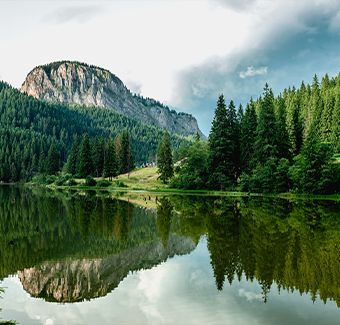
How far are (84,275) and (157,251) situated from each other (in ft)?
15.3

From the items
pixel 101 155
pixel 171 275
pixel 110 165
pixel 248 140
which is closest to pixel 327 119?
pixel 248 140

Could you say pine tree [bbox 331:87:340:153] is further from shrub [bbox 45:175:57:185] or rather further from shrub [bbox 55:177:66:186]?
shrub [bbox 45:175:57:185]

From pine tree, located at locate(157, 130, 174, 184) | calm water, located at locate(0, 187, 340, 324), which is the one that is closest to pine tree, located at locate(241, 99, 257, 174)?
pine tree, located at locate(157, 130, 174, 184)

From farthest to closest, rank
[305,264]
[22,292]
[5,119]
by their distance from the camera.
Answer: [5,119] → [305,264] → [22,292]

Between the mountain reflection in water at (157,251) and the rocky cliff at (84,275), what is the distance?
0.03 metres

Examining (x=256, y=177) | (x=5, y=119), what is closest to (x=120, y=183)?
(x=256, y=177)

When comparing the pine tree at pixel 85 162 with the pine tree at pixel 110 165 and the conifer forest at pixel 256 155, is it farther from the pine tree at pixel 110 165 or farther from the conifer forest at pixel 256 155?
the pine tree at pixel 110 165

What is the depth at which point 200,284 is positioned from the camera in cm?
1037

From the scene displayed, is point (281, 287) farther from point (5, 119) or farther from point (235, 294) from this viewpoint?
point (5, 119)

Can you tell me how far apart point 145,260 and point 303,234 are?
10562 millimetres

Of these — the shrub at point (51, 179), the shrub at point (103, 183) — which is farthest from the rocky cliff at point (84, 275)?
the shrub at point (51, 179)

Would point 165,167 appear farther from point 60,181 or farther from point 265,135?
point 60,181

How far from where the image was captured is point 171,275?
11.7 meters

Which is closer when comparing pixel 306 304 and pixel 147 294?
pixel 306 304
